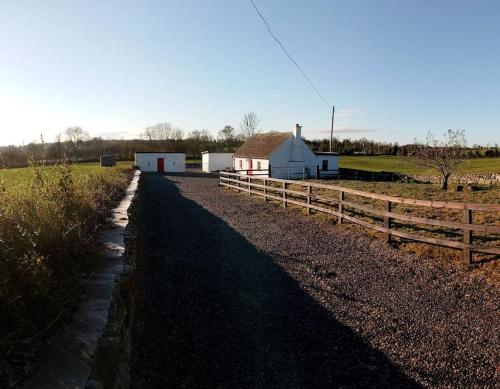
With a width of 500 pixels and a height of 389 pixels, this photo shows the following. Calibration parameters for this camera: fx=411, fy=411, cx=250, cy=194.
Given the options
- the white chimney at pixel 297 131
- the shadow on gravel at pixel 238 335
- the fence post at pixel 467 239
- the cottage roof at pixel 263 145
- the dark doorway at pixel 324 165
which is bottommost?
the shadow on gravel at pixel 238 335

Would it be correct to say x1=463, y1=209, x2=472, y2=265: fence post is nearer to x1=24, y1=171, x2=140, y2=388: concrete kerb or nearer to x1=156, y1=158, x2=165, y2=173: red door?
x1=24, y1=171, x2=140, y2=388: concrete kerb

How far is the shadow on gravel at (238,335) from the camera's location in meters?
3.73

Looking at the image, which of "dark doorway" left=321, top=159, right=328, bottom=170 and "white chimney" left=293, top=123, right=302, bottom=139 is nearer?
"white chimney" left=293, top=123, right=302, bottom=139

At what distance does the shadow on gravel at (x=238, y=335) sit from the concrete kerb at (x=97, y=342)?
0.48 m

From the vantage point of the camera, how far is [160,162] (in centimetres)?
5172

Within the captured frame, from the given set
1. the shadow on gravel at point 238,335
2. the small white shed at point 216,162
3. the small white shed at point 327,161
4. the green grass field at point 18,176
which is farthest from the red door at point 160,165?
the shadow on gravel at point 238,335

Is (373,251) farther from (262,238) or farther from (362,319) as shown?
(362,319)

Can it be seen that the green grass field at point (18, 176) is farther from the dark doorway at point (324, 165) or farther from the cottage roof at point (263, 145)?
the dark doorway at point (324, 165)

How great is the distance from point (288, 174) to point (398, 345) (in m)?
35.4

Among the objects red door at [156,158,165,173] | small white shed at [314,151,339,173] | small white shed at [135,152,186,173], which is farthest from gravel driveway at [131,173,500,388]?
red door at [156,158,165,173]

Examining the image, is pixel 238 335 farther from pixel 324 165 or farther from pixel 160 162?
pixel 160 162

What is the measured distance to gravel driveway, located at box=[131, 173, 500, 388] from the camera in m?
3.79

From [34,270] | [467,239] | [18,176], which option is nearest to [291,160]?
[18,176]

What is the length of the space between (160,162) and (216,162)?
7.08 meters
